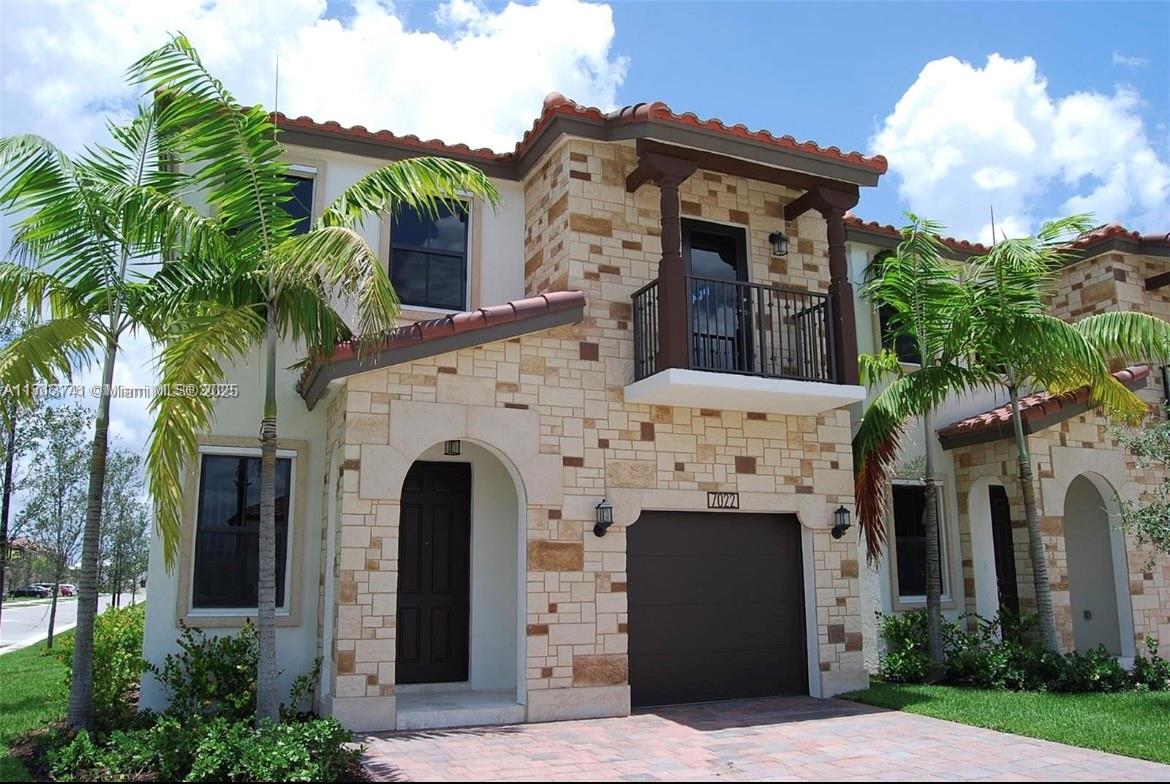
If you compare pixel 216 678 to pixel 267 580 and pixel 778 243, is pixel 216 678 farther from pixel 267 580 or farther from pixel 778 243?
pixel 778 243

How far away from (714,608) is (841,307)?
13.1 ft

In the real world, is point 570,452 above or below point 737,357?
below

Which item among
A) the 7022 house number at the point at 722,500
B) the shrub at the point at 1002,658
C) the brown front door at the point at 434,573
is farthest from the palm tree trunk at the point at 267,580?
the shrub at the point at 1002,658

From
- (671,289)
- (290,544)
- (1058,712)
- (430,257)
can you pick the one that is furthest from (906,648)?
(430,257)

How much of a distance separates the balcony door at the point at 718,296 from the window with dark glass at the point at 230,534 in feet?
17.1

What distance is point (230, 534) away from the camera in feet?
34.3

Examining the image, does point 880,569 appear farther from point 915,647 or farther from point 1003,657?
point 1003,657

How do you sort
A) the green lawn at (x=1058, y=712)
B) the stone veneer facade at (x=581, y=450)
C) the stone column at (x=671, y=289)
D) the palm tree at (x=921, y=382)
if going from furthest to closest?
the palm tree at (x=921, y=382)
the stone column at (x=671, y=289)
the stone veneer facade at (x=581, y=450)
the green lawn at (x=1058, y=712)

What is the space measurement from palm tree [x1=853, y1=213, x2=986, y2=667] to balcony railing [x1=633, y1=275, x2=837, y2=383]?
4.23ft

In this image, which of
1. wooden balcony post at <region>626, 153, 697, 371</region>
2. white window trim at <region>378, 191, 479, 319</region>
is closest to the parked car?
white window trim at <region>378, 191, 479, 319</region>

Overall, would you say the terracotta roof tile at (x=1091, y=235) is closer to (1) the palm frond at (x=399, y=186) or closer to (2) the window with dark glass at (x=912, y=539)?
(2) the window with dark glass at (x=912, y=539)

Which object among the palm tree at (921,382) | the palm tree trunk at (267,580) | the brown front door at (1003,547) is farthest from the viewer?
the brown front door at (1003,547)

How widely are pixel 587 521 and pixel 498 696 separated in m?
2.21

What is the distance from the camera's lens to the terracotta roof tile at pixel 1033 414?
42.4 ft
